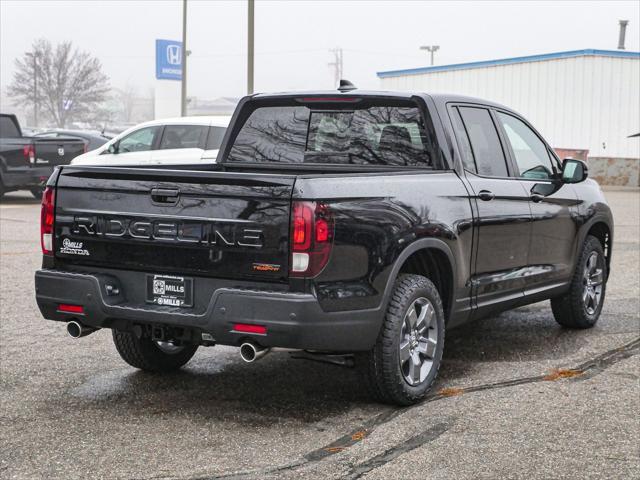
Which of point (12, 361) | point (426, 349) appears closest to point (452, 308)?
point (426, 349)

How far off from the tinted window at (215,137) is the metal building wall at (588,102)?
2256 centimetres

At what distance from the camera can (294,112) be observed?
6.46 metres

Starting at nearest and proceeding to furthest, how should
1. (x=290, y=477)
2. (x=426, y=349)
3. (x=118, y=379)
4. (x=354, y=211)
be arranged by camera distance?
(x=290, y=477) → (x=354, y=211) → (x=426, y=349) → (x=118, y=379)

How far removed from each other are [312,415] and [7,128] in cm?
1741

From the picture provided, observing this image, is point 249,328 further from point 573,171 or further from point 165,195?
point 573,171

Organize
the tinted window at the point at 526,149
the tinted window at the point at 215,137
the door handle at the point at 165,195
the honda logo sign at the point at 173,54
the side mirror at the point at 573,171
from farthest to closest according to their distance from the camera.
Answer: the honda logo sign at the point at 173,54, the tinted window at the point at 215,137, the side mirror at the point at 573,171, the tinted window at the point at 526,149, the door handle at the point at 165,195

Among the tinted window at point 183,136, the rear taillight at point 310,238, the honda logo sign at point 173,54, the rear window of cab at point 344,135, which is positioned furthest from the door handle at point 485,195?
the honda logo sign at point 173,54

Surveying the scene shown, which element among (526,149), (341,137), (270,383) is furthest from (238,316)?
(526,149)

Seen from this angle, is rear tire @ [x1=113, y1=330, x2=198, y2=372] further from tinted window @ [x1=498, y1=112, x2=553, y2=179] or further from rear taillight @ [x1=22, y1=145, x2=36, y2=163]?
rear taillight @ [x1=22, y1=145, x2=36, y2=163]

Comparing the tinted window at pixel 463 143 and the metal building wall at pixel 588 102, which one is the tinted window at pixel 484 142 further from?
the metal building wall at pixel 588 102

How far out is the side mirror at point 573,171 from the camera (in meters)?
7.16

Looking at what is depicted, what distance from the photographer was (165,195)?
5117mm

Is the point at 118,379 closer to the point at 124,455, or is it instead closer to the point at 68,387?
the point at 68,387

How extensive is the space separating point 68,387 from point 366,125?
7.96 feet
